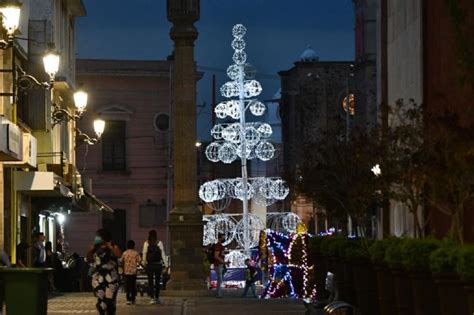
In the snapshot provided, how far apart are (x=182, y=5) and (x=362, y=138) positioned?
1480 centimetres

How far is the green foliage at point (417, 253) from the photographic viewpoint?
18.0m

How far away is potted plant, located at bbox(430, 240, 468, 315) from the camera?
1573cm

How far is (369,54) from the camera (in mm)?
73750

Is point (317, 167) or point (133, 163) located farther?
point (133, 163)

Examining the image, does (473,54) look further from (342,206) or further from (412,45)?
(412,45)

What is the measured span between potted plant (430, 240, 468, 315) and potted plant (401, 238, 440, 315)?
39.1 inches

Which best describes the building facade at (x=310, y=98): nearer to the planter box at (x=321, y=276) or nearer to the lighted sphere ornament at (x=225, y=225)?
the lighted sphere ornament at (x=225, y=225)

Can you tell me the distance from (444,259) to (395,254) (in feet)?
10.0

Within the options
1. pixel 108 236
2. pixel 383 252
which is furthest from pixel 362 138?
pixel 383 252

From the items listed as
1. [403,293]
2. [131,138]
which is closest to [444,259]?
[403,293]

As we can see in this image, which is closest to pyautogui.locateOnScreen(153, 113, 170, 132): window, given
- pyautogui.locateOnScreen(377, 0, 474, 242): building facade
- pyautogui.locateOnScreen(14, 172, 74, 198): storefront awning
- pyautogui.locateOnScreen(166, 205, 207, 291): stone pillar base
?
pyautogui.locateOnScreen(377, 0, 474, 242): building facade

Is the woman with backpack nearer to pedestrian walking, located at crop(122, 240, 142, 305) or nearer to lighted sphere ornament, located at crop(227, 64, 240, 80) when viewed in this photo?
pedestrian walking, located at crop(122, 240, 142, 305)

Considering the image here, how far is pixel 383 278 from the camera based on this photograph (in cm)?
2047

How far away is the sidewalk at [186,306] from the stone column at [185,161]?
3207 mm
